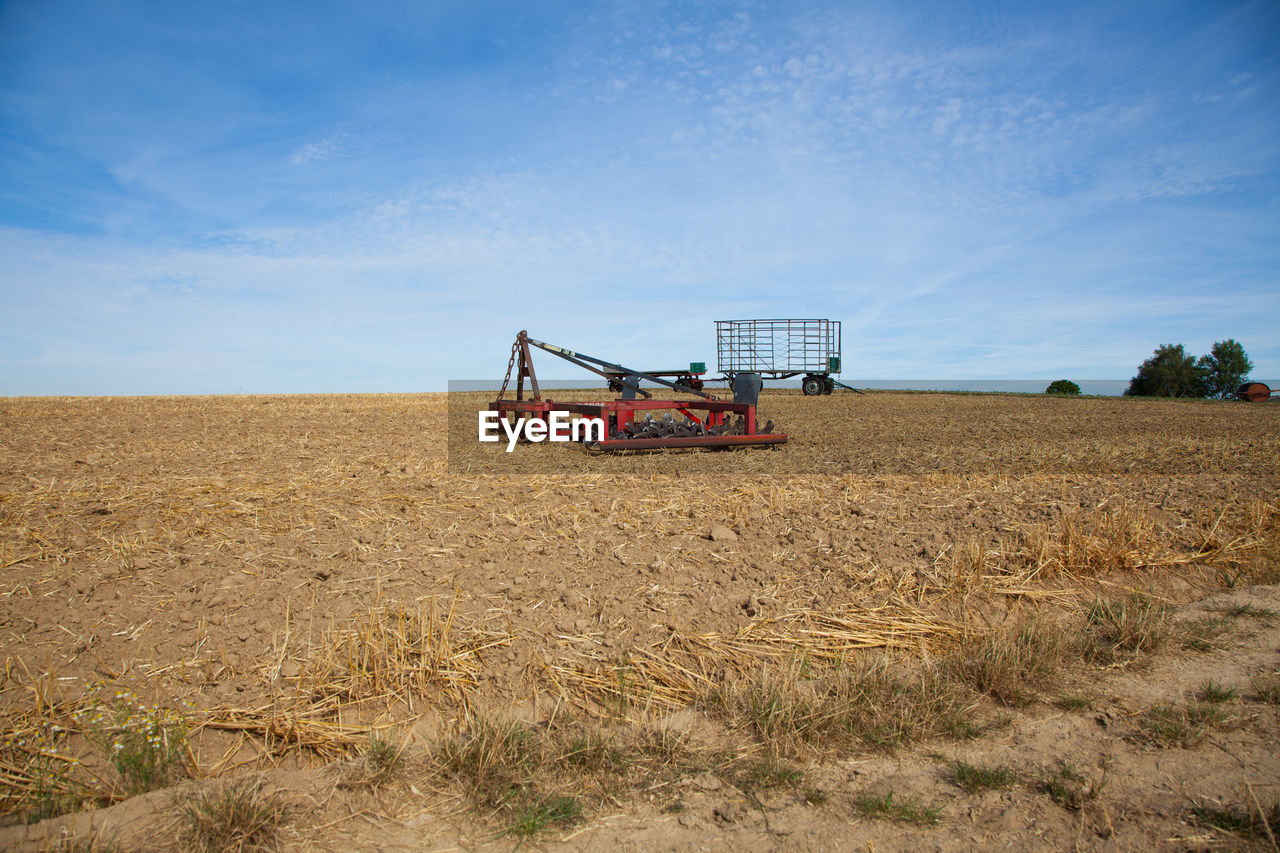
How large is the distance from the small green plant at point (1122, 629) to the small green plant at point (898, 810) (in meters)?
2.21

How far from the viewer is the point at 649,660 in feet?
13.1

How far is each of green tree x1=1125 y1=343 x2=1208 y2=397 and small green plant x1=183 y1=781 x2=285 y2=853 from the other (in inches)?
2483

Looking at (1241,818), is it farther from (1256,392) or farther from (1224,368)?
(1224,368)

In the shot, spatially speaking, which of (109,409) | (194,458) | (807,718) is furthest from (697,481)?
(109,409)

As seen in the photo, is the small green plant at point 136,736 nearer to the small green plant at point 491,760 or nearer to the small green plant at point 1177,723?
the small green plant at point 491,760

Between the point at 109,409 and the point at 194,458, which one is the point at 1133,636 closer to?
the point at 194,458

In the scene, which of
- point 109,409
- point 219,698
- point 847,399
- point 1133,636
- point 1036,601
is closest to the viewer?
point 219,698

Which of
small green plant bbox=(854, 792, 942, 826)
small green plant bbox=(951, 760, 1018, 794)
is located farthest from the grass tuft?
small green plant bbox=(854, 792, 942, 826)

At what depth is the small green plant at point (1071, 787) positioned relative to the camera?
107 inches

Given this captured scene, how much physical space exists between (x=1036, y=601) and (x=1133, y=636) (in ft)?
2.73

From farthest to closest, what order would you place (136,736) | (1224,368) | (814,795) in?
(1224,368) < (136,736) < (814,795)

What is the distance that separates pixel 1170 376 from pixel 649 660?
212 feet

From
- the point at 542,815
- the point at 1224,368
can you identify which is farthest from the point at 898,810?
the point at 1224,368

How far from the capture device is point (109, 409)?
73.0ft
